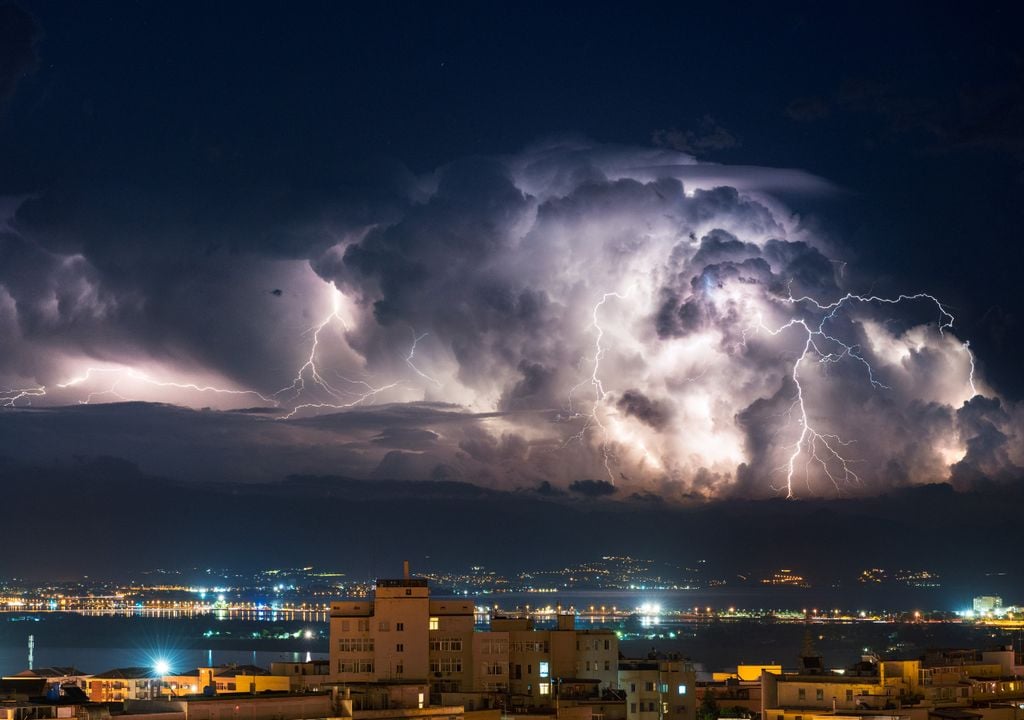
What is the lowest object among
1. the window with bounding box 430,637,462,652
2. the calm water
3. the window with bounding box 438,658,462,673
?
the calm water

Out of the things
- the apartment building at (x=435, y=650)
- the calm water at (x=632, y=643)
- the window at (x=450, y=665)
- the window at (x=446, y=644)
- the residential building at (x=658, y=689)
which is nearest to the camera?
the apartment building at (x=435, y=650)

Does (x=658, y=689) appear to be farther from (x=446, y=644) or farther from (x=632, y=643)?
(x=632, y=643)

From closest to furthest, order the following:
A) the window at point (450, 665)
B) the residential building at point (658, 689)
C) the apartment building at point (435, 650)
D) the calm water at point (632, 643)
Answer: the apartment building at point (435, 650) → the window at point (450, 665) → the residential building at point (658, 689) → the calm water at point (632, 643)

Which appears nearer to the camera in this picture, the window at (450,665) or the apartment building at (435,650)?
the apartment building at (435,650)

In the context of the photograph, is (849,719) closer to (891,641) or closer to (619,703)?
(619,703)

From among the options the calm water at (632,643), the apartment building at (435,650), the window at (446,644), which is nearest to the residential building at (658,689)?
the apartment building at (435,650)

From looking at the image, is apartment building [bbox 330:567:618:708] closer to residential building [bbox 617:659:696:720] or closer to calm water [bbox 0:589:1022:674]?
residential building [bbox 617:659:696:720]

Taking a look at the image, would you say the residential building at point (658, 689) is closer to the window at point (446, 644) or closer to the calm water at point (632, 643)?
the window at point (446, 644)

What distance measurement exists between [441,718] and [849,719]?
11808mm

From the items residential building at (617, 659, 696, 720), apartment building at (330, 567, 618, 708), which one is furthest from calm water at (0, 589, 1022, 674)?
apartment building at (330, 567, 618, 708)

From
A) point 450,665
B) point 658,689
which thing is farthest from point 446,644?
point 658,689

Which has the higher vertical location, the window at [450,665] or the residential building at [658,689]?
the window at [450,665]

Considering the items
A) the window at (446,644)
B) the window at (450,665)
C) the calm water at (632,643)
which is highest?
the window at (446,644)

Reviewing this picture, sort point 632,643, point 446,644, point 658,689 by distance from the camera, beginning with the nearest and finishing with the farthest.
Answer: point 446,644 → point 658,689 → point 632,643
